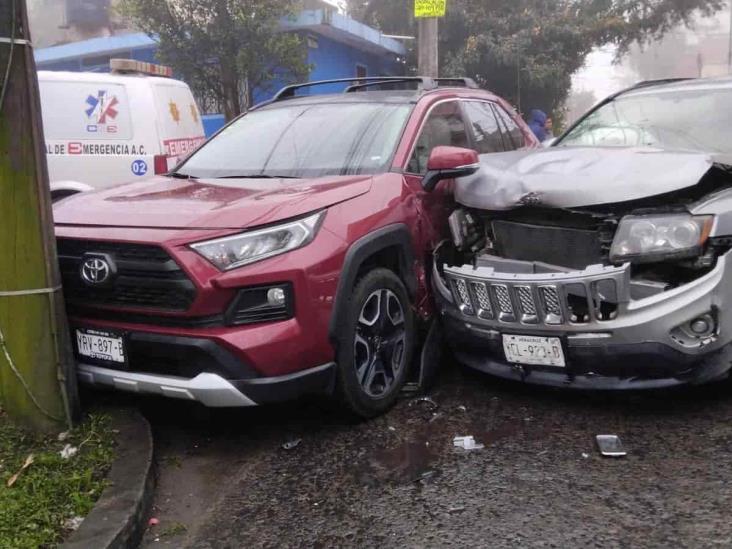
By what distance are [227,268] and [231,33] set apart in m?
10.6

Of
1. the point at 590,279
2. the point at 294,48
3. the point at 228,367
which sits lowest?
the point at 228,367

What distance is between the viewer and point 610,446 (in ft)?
11.1

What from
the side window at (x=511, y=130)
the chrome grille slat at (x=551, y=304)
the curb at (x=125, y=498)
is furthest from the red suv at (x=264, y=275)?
the side window at (x=511, y=130)

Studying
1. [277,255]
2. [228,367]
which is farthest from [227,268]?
[228,367]

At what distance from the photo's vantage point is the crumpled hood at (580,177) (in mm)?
3441

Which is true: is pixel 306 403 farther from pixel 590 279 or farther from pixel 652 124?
pixel 652 124

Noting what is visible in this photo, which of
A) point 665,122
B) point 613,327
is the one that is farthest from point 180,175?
point 665,122

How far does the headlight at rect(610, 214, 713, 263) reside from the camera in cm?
332

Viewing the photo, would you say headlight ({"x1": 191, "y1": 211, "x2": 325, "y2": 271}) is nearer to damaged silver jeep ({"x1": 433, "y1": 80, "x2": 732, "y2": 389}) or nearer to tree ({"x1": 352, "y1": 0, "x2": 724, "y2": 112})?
damaged silver jeep ({"x1": 433, "y1": 80, "x2": 732, "y2": 389})

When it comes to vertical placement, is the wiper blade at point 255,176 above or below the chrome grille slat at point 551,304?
above

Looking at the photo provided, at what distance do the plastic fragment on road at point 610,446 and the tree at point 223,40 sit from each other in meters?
10.7

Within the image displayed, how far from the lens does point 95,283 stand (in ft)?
10.8

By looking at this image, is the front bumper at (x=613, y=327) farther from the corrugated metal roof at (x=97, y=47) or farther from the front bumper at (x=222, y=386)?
the corrugated metal roof at (x=97, y=47)

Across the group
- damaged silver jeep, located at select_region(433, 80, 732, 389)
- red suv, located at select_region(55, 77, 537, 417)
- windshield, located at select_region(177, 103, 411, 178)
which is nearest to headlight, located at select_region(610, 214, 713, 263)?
damaged silver jeep, located at select_region(433, 80, 732, 389)
